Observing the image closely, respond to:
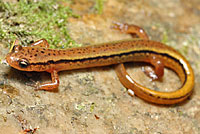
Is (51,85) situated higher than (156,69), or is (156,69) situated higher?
(51,85)

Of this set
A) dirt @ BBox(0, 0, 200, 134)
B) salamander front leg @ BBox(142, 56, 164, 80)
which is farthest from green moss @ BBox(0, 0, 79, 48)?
salamander front leg @ BBox(142, 56, 164, 80)

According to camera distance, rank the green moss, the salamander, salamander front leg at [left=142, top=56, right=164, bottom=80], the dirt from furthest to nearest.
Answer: salamander front leg at [left=142, top=56, right=164, bottom=80]
the green moss
the salamander
the dirt

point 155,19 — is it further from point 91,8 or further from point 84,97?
point 84,97

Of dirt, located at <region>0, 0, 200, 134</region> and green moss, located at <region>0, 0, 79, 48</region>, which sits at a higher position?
green moss, located at <region>0, 0, 79, 48</region>

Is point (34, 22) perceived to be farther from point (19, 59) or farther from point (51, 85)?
point (51, 85)

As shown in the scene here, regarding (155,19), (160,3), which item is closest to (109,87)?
(155,19)

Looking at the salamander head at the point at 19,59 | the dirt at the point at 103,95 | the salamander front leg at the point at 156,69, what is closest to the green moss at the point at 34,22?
the dirt at the point at 103,95

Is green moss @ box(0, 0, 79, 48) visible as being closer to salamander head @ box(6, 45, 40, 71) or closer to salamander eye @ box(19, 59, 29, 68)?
salamander head @ box(6, 45, 40, 71)

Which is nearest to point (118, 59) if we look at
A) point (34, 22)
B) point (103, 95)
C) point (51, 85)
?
point (103, 95)

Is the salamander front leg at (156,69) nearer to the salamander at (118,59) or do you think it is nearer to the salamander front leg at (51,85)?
the salamander at (118,59)
